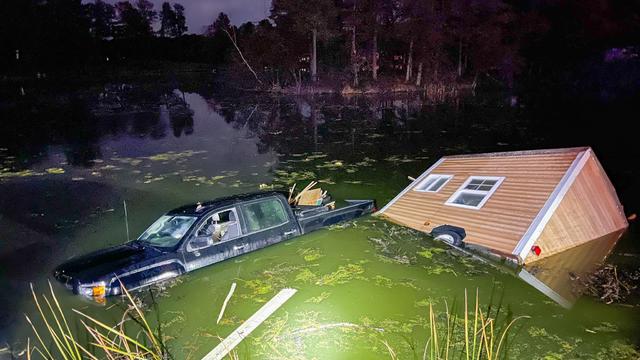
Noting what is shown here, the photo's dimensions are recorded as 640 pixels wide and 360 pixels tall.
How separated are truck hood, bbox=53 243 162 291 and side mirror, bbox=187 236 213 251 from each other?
558 mm

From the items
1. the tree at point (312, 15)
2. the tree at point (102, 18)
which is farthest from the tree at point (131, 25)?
the tree at point (312, 15)

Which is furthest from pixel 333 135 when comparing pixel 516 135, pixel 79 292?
pixel 79 292

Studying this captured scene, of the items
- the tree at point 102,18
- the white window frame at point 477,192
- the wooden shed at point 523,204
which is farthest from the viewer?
the tree at point 102,18

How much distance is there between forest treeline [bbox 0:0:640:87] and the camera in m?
51.7

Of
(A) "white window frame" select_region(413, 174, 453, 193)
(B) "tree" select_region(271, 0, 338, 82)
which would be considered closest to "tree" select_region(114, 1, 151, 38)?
(B) "tree" select_region(271, 0, 338, 82)

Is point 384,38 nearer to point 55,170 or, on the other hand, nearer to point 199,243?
point 55,170

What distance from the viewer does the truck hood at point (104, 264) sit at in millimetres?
6816

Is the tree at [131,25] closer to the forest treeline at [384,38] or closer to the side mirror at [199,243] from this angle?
the forest treeline at [384,38]

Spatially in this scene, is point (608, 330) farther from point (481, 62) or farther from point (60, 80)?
point (60, 80)

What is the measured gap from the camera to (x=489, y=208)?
32.6ft

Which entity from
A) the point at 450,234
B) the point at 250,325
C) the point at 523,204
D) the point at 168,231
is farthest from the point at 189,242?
the point at 523,204

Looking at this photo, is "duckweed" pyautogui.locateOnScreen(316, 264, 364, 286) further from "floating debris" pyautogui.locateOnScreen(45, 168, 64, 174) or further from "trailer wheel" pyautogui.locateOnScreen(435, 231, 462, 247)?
"floating debris" pyautogui.locateOnScreen(45, 168, 64, 174)

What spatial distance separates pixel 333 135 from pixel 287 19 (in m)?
33.6

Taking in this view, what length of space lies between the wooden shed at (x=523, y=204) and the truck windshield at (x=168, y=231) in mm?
5935
